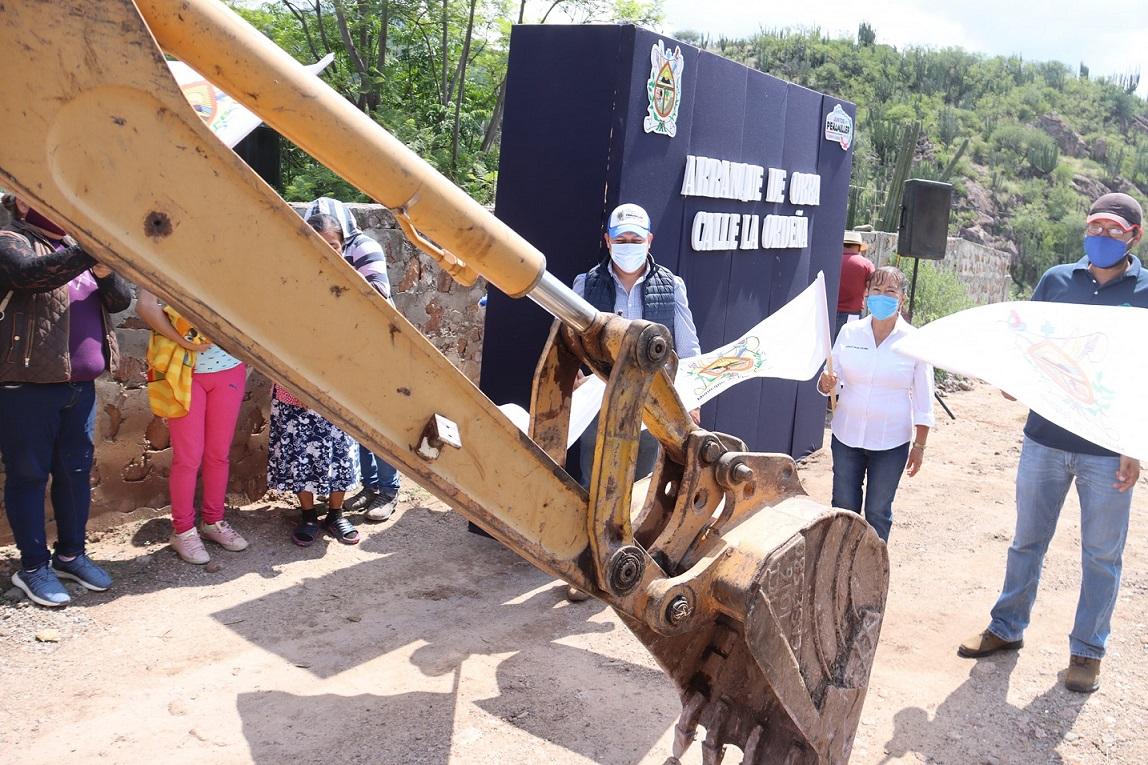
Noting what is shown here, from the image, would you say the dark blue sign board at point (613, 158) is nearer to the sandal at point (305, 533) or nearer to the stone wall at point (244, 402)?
the stone wall at point (244, 402)

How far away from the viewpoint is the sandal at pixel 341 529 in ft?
19.4

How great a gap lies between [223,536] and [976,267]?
16036mm

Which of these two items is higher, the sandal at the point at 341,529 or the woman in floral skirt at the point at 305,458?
the woman in floral skirt at the point at 305,458

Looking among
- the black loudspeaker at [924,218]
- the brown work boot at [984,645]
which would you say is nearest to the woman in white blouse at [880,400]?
the brown work boot at [984,645]

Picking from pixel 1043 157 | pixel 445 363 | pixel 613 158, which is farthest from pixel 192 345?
pixel 1043 157

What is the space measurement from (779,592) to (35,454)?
3.50 metres

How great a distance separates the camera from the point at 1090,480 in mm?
4570

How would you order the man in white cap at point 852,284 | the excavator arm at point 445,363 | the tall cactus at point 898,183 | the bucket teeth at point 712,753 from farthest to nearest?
1. the tall cactus at point 898,183
2. the man in white cap at point 852,284
3. the bucket teeth at point 712,753
4. the excavator arm at point 445,363

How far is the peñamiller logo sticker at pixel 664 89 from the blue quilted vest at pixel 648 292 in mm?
941

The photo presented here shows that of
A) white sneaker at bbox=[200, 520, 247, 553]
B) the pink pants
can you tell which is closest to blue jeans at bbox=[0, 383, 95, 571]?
the pink pants

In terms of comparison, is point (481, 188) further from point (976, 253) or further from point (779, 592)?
point (976, 253)

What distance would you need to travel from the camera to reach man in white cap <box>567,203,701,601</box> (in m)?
5.34

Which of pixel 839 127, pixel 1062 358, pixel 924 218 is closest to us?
pixel 1062 358

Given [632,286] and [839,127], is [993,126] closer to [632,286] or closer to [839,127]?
[839,127]
